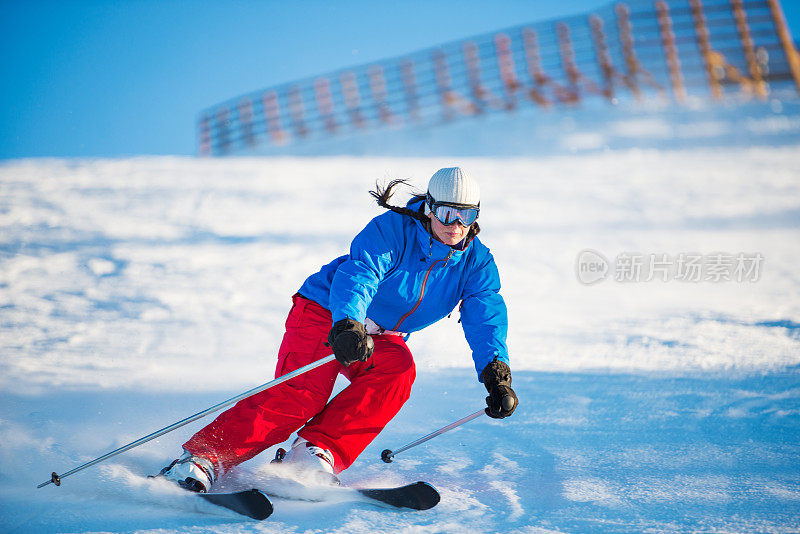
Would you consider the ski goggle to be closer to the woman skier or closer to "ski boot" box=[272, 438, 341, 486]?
the woman skier

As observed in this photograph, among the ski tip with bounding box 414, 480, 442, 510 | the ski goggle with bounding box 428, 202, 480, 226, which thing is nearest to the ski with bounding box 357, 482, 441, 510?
the ski tip with bounding box 414, 480, 442, 510

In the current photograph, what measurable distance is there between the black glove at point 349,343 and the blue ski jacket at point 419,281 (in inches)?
5.6

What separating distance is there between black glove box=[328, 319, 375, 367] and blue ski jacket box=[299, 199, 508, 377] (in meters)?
0.14

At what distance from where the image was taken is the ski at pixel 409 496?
1.96m

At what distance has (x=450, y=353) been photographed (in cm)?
369

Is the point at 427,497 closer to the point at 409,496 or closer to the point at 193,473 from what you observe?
the point at 409,496

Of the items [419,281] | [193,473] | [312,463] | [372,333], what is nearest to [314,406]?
[312,463]

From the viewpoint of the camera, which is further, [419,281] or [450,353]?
[450,353]

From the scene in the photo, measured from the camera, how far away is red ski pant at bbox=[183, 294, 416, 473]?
6.78 ft

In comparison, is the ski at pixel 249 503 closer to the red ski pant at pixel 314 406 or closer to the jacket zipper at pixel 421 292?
the red ski pant at pixel 314 406

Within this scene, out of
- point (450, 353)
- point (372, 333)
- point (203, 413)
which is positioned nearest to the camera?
point (203, 413)

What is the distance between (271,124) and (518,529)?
15807mm

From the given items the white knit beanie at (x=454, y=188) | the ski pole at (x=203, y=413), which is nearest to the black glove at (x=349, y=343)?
the ski pole at (x=203, y=413)

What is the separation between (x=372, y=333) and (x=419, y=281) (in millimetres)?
282
